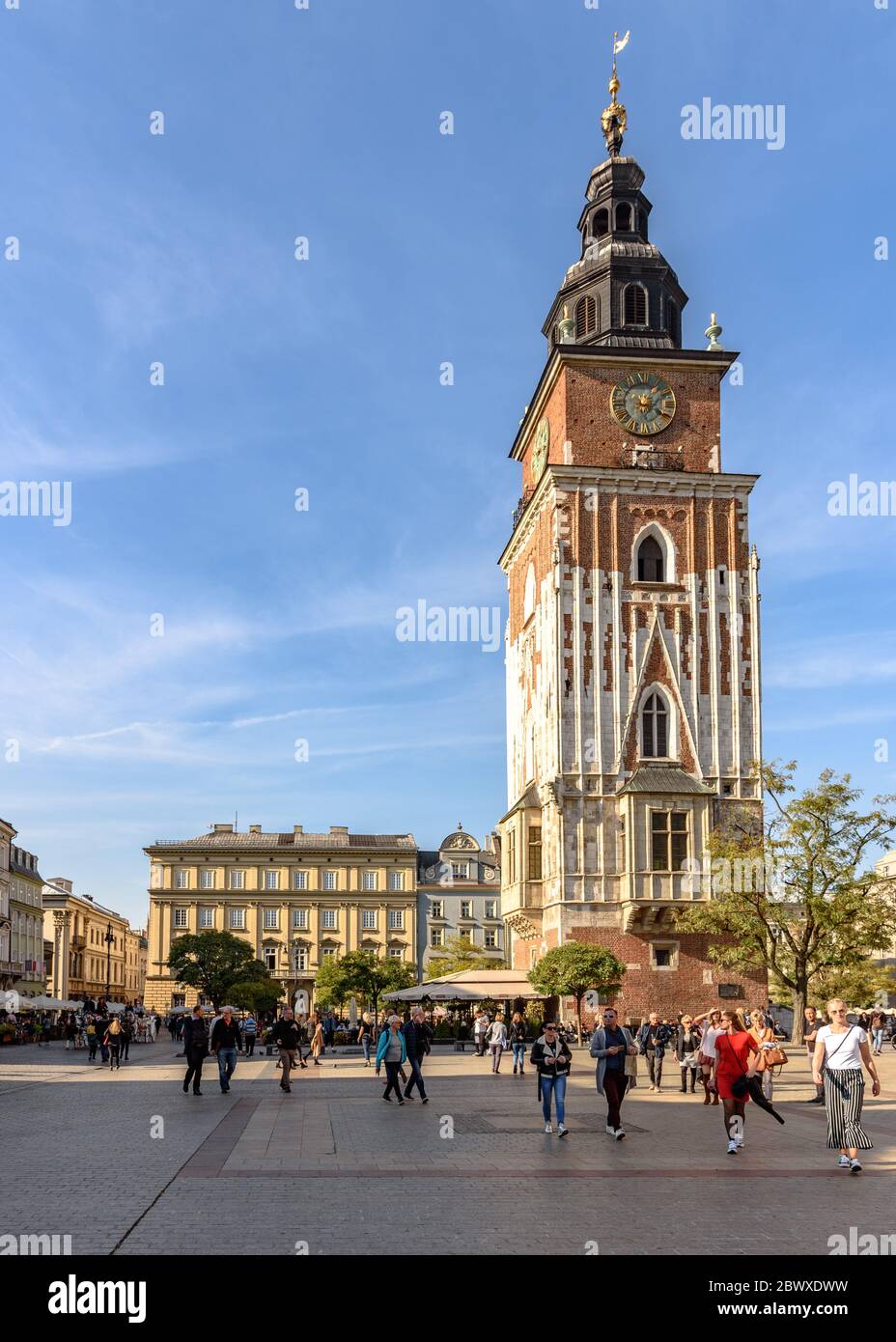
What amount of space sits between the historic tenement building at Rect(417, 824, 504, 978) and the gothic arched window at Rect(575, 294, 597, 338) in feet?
217

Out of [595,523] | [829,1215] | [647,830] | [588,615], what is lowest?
[829,1215]

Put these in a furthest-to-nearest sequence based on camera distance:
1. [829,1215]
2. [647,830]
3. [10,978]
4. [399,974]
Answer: [10,978]
[399,974]
[647,830]
[829,1215]

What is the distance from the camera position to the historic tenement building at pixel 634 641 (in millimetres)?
51781

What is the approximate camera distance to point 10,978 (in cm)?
10406

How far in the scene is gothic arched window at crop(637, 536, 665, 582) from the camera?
5531 centimetres

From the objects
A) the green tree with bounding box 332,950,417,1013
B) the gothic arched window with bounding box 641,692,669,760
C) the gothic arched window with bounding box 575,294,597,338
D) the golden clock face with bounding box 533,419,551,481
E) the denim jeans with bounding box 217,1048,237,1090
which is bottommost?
the green tree with bounding box 332,950,417,1013

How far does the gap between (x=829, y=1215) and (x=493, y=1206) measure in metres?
3.06

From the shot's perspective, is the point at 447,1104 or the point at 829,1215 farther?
the point at 447,1104

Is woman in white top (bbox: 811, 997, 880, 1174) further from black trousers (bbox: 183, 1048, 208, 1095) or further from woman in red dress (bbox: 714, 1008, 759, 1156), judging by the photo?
black trousers (bbox: 183, 1048, 208, 1095)

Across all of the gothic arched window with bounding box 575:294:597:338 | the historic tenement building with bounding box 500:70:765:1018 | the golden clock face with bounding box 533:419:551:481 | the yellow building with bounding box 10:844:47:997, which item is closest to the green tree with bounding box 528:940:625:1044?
the historic tenement building with bounding box 500:70:765:1018
